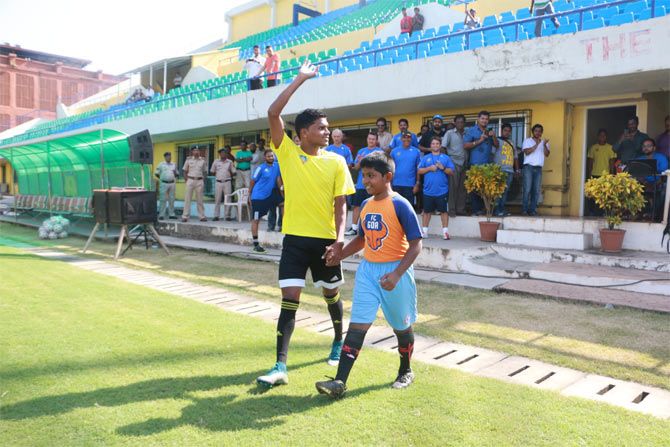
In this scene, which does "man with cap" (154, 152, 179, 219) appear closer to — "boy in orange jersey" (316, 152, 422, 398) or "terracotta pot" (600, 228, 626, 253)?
"terracotta pot" (600, 228, 626, 253)

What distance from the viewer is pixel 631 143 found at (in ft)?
30.2

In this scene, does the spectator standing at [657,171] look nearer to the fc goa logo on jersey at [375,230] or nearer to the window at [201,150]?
the fc goa logo on jersey at [375,230]

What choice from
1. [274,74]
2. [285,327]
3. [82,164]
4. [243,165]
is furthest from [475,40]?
[82,164]

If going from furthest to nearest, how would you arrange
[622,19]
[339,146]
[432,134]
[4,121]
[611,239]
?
[4,121] → [432,134] → [339,146] → [622,19] → [611,239]

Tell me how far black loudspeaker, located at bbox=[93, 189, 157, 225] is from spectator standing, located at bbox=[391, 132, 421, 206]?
4953 millimetres

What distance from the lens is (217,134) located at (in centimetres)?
1831

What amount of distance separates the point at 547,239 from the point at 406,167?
2.62m

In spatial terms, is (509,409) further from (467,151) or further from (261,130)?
(261,130)

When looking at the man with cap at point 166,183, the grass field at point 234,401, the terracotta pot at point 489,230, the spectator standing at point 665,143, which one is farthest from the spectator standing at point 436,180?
the man with cap at point 166,183

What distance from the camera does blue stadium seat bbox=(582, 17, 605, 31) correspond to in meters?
8.36

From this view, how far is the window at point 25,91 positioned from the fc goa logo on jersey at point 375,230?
172 feet

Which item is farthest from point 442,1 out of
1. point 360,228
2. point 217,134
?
point 360,228

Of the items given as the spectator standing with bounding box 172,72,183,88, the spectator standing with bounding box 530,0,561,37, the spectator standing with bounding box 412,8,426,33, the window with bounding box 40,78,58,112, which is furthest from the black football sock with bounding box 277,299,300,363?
the window with bounding box 40,78,58,112

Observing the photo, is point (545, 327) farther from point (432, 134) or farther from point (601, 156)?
point (601, 156)
